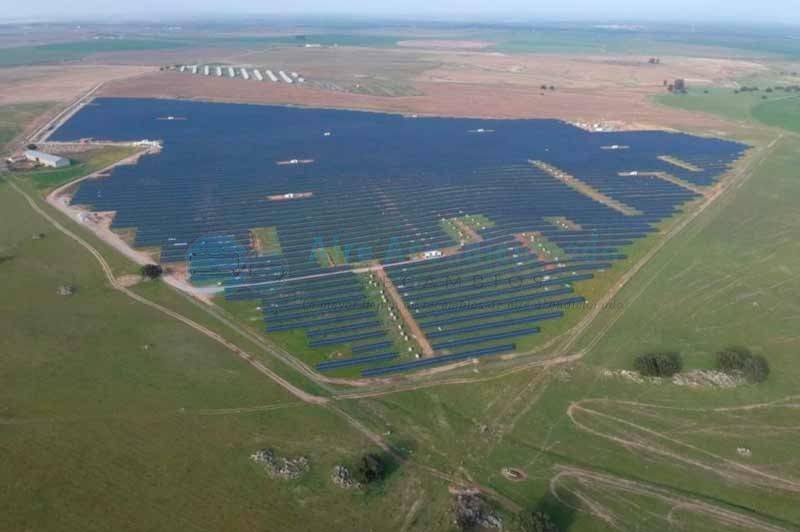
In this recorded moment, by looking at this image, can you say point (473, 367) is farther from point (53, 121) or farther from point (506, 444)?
point (53, 121)

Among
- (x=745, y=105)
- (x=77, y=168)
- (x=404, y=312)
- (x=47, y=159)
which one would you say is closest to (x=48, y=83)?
(x=47, y=159)

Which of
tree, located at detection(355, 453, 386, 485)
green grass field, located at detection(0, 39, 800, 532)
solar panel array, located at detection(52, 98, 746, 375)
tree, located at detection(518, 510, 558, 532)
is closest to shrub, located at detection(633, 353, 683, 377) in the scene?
green grass field, located at detection(0, 39, 800, 532)

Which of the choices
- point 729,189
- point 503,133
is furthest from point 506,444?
point 503,133

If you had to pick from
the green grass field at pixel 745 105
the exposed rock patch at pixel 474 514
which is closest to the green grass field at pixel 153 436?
the exposed rock patch at pixel 474 514

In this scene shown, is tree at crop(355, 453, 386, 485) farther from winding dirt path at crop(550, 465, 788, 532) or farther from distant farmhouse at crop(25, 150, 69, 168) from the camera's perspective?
distant farmhouse at crop(25, 150, 69, 168)

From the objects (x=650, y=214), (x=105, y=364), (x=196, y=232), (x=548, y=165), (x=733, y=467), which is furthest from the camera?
(x=548, y=165)
